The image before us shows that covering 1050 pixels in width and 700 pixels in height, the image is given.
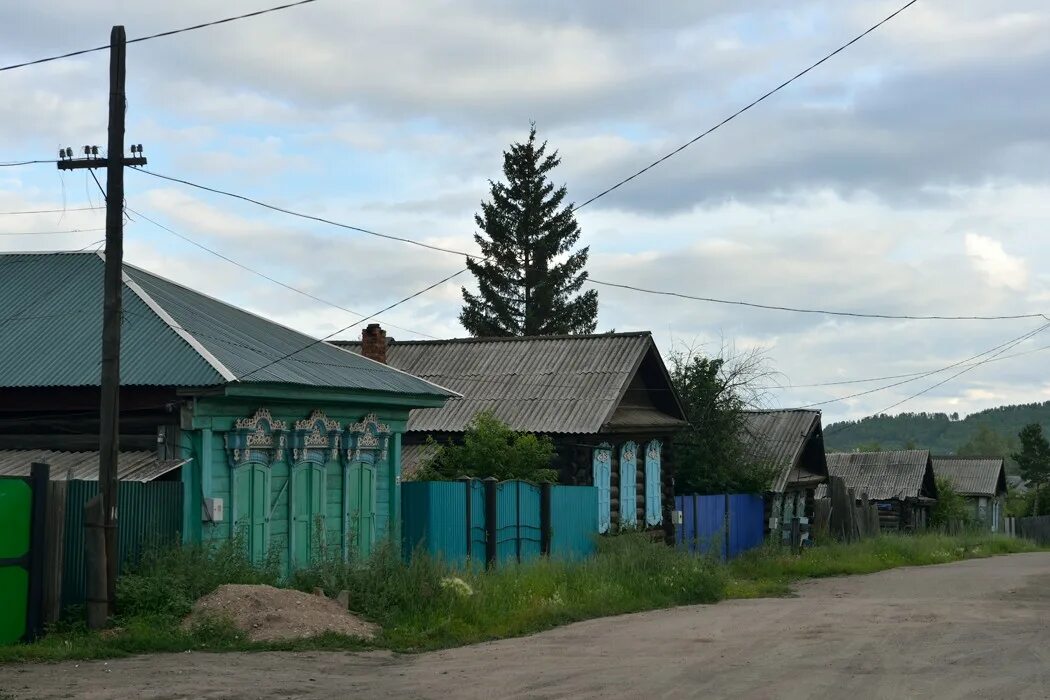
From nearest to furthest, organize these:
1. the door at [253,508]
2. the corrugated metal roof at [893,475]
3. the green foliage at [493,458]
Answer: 1. the door at [253,508]
2. the green foliage at [493,458]
3. the corrugated metal roof at [893,475]

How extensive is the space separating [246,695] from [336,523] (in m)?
8.24

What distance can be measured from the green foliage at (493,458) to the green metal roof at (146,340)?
8.38 ft

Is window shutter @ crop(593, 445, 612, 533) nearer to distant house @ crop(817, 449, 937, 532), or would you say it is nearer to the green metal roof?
the green metal roof

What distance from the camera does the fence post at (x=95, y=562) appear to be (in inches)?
512

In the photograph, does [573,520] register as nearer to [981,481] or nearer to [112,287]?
[112,287]

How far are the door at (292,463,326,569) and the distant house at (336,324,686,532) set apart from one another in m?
6.88

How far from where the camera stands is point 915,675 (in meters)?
11.2

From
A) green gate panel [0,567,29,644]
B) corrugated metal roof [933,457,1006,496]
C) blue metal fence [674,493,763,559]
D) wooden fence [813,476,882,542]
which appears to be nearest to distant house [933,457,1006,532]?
corrugated metal roof [933,457,1006,496]

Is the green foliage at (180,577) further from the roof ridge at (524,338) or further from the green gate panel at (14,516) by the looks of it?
the roof ridge at (524,338)

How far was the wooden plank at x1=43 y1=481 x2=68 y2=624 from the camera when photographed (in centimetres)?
1296

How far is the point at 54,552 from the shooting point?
1305 centimetres

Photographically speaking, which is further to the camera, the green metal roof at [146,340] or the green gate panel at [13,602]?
the green metal roof at [146,340]

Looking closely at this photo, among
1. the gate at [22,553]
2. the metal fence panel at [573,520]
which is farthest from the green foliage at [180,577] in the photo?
the metal fence panel at [573,520]

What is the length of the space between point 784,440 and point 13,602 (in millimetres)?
27538
